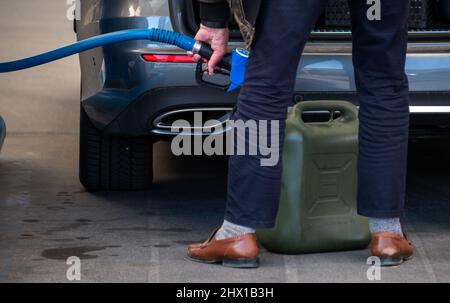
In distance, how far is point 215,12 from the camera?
4305 mm

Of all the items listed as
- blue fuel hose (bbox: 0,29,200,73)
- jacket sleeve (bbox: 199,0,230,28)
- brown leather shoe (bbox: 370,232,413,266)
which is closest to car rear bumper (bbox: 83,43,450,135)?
blue fuel hose (bbox: 0,29,200,73)

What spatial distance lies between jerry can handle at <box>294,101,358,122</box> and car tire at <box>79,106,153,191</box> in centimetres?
98

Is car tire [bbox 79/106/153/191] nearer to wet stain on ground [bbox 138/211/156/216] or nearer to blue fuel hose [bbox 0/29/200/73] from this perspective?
wet stain on ground [bbox 138/211/156/216]

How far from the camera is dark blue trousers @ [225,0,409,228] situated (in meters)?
4.20

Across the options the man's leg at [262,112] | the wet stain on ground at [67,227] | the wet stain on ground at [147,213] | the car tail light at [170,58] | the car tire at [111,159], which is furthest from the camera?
the car tire at [111,159]

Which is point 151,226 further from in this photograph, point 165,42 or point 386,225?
point 386,225

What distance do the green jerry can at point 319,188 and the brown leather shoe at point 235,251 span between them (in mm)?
195

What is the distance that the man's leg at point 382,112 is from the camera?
170 inches

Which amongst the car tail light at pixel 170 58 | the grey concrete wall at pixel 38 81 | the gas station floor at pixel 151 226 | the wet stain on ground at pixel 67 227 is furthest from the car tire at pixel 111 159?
the grey concrete wall at pixel 38 81

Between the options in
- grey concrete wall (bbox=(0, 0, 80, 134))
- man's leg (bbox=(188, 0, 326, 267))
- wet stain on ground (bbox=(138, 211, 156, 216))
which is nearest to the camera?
man's leg (bbox=(188, 0, 326, 267))

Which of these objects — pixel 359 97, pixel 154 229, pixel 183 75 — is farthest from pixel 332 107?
pixel 154 229

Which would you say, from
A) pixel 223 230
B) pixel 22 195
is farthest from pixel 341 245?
pixel 22 195

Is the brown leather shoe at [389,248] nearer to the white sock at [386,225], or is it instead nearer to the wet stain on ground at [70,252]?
the white sock at [386,225]
